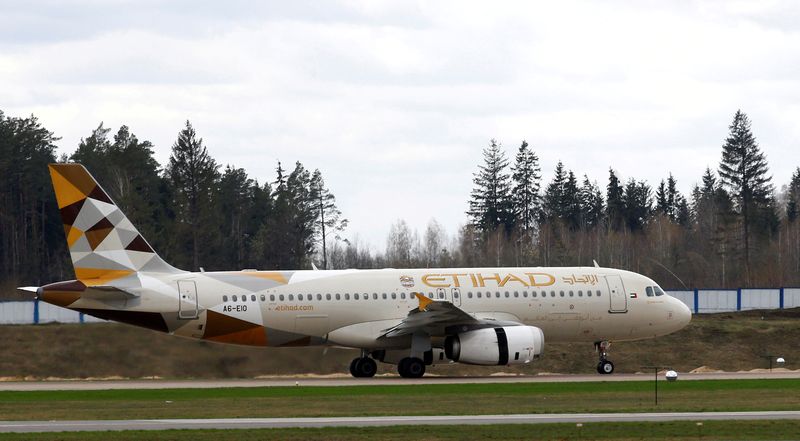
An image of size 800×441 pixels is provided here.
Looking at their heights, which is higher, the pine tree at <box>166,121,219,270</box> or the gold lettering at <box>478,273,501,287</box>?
the pine tree at <box>166,121,219,270</box>

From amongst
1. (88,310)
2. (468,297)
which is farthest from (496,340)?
(88,310)

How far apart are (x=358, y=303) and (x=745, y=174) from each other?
2880 inches

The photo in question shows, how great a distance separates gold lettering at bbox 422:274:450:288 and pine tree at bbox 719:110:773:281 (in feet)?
223

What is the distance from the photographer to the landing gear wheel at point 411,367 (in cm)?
4084

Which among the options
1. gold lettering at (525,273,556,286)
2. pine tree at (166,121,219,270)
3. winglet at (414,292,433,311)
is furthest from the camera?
pine tree at (166,121,219,270)

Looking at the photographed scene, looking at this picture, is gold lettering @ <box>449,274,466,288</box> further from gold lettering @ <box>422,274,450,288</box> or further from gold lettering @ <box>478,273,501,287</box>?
gold lettering @ <box>478,273,501,287</box>

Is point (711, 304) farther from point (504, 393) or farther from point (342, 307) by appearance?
point (504, 393)

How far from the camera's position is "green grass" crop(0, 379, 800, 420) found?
95.0 ft

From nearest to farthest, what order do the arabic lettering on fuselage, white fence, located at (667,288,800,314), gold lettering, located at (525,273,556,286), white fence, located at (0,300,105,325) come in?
1. gold lettering, located at (525,273,556,286)
2. the arabic lettering on fuselage
3. white fence, located at (0,300,105,325)
4. white fence, located at (667,288,800,314)

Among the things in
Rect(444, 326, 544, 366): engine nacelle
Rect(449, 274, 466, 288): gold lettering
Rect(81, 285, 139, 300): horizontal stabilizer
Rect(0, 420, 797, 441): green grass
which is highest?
Rect(449, 274, 466, 288): gold lettering

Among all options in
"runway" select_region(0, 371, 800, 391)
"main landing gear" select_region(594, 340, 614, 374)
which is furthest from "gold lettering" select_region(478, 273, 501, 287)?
"main landing gear" select_region(594, 340, 614, 374)

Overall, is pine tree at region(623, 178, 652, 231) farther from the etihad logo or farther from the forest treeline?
the etihad logo

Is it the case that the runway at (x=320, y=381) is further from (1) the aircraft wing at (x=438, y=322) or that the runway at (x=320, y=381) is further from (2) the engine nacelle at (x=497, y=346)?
(1) the aircraft wing at (x=438, y=322)

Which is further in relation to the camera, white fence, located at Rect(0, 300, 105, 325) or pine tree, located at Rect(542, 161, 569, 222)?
pine tree, located at Rect(542, 161, 569, 222)
